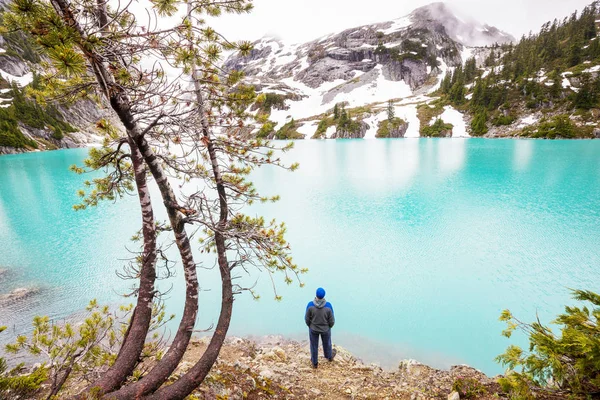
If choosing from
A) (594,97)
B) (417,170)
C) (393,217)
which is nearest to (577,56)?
(594,97)

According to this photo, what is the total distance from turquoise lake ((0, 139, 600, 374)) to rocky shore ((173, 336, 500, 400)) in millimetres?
1877

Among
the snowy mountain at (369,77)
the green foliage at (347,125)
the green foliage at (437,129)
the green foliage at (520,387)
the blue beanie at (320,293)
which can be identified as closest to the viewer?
the green foliage at (520,387)

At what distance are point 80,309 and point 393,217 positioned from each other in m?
19.1

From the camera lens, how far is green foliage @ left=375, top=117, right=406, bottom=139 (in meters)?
111

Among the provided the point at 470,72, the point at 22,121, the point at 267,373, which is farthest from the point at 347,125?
the point at 267,373

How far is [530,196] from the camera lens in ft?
81.9

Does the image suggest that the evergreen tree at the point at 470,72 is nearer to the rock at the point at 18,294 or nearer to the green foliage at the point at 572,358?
the green foliage at the point at 572,358

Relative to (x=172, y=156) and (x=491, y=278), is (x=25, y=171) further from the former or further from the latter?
(x=491, y=278)

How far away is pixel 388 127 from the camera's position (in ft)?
370

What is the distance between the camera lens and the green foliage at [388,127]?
111 metres

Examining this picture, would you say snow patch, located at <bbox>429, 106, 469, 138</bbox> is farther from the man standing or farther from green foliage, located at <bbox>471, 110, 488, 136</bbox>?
the man standing

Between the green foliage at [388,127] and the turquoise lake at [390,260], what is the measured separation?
83.6m

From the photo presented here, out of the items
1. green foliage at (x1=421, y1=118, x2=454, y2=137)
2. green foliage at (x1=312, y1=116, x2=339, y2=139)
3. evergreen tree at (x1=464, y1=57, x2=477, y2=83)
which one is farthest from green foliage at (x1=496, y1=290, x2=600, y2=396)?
evergreen tree at (x1=464, y1=57, x2=477, y2=83)

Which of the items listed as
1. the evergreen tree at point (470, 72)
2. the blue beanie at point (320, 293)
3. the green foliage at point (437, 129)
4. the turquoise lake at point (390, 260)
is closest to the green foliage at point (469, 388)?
the blue beanie at point (320, 293)
